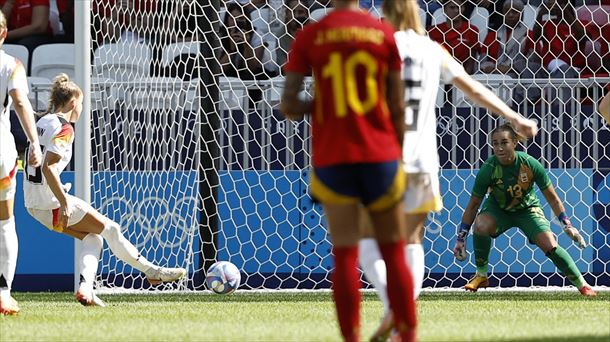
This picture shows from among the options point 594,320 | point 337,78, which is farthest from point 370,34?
point 594,320

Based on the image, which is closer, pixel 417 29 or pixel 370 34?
pixel 370 34

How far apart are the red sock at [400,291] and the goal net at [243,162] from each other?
5.72 meters

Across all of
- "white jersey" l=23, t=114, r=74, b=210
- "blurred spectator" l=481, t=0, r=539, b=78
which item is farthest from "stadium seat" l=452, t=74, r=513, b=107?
"white jersey" l=23, t=114, r=74, b=210

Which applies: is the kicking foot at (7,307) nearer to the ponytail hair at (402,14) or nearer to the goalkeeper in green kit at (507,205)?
the ponytail hair at (402,14)

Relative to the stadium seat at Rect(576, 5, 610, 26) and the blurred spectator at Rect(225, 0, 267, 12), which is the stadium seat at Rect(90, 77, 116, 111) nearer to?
the blurred spectator at Rect(225, 0, 267, 12)

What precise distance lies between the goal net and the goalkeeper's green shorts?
74cm

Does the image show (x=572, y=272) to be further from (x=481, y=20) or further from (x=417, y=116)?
(x=417, y=116)

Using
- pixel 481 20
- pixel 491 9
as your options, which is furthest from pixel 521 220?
pixel 491 9

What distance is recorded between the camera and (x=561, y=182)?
404 inches

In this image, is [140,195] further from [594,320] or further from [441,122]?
[594,320]

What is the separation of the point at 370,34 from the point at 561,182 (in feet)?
19.8

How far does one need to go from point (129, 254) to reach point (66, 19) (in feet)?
18.5

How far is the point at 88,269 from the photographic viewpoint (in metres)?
8.11

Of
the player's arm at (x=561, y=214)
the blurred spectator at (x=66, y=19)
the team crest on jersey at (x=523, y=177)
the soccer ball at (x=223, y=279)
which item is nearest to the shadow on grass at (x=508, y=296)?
the player's arm at (x=561, y=214)
